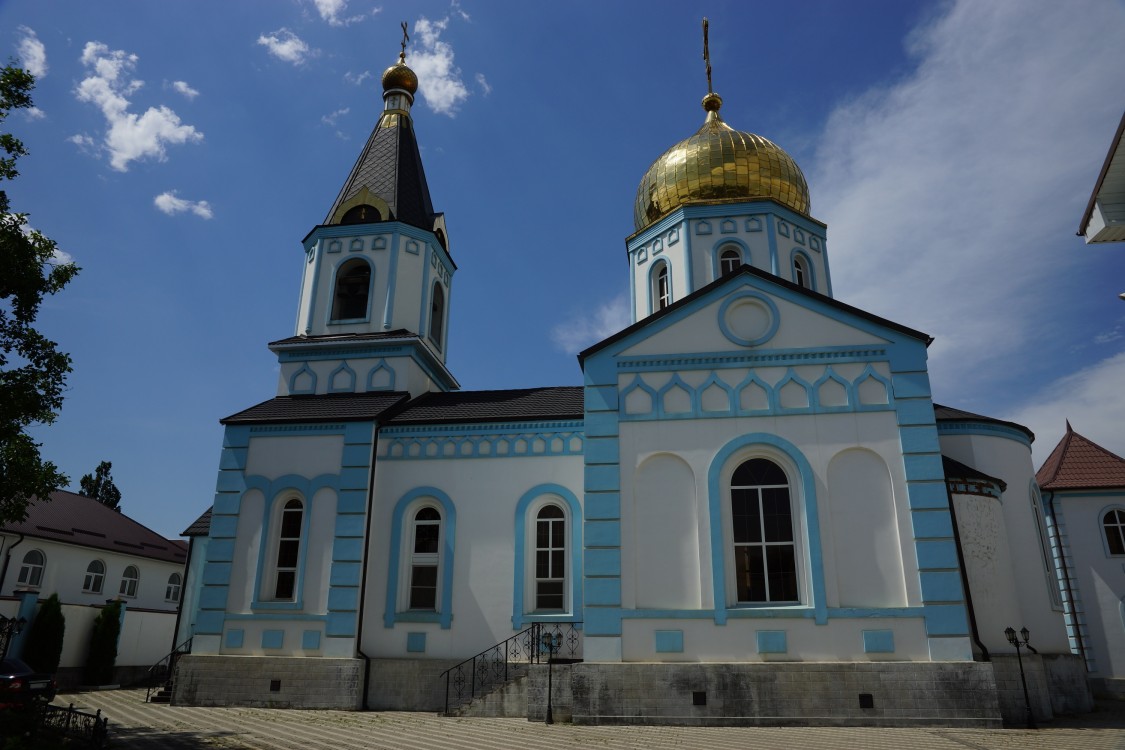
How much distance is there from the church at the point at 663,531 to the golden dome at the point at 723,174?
20 centimetres

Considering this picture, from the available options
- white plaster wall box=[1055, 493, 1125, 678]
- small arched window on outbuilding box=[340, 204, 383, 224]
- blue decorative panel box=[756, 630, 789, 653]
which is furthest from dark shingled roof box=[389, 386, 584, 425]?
white plaster wall box=[1055, 493, 1125, 678]

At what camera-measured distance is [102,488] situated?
118 feet

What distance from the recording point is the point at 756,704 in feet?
38.6

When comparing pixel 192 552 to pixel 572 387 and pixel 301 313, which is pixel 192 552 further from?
pixel 572 387

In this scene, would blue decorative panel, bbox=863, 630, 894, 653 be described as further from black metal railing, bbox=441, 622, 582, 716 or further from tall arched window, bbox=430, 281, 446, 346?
tall arched window, bbox=430, 281, 446, 346

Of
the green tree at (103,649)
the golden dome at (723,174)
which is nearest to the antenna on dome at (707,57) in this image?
the golden dome at (723,174)

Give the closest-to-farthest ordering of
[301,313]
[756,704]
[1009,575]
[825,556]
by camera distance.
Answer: [756,704] → [825,556] → [1009,575] → [301,313]

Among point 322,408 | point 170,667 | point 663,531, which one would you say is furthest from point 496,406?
point 170,667

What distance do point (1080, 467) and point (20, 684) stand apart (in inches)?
976

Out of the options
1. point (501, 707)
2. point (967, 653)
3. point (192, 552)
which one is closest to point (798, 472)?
point (967, 653)

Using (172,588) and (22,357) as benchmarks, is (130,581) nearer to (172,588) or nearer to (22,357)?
(172,588)

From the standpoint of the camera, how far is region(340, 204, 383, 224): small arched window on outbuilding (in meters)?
19.3

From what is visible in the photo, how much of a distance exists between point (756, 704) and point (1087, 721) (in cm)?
585

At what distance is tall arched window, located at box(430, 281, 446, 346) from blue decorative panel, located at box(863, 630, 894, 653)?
1252 cm
